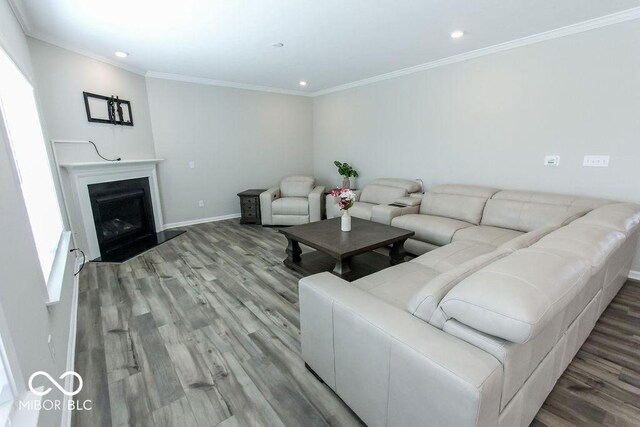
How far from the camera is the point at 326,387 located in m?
1.69

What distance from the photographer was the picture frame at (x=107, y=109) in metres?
3.60

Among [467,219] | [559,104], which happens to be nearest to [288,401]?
[467,219]

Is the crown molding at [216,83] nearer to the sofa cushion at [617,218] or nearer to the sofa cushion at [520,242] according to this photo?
the sofa cushion at [520,242]

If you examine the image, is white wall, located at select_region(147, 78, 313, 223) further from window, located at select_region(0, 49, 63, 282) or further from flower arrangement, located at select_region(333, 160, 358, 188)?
window, located at select_region(0, 49, 63, 282)

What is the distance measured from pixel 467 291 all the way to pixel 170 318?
2317mm

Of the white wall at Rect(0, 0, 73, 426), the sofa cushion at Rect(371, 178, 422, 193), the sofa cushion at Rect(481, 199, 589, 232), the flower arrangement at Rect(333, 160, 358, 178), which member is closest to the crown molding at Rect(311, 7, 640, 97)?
the flower arrangement at Rect(333, 160, 358, 178)

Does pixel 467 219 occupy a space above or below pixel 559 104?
below

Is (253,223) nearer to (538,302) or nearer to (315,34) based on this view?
(315,34)

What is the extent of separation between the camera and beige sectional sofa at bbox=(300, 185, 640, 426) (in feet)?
3.14

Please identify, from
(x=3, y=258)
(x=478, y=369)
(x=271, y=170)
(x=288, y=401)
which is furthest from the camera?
(x=271, y=170)

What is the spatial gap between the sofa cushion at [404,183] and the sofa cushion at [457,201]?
417 millimetres

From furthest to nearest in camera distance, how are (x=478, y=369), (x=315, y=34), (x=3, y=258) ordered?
(x=315, y=34)
(x=3, y=258)
(x=478, y=369)

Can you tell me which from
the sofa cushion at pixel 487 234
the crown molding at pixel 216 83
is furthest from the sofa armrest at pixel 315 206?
the sofa cushion at pixel 487 234
